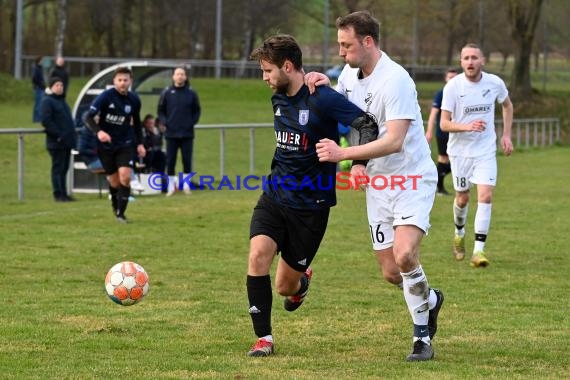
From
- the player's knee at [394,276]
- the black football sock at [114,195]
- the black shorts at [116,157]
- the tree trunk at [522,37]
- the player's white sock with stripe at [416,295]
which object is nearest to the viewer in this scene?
the player's white sock with stripe at [416,295]

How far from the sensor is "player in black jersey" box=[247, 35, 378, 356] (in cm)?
681

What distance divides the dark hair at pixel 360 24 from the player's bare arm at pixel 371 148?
0.52m

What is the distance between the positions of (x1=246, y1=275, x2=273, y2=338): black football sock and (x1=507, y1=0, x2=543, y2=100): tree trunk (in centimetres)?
3943


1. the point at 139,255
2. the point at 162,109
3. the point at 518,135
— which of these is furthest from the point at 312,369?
the point at 518,135

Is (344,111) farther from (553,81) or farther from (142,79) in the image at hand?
(553,81)

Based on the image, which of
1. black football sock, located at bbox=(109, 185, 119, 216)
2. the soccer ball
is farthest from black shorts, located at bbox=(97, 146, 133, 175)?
the soccer ball

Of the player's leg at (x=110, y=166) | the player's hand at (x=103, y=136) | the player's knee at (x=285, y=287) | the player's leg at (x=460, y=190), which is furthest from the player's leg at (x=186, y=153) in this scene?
the player's knee at (x=285, y=287)

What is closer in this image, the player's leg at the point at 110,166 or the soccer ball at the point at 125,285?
the soccer ball at the point at 125,285

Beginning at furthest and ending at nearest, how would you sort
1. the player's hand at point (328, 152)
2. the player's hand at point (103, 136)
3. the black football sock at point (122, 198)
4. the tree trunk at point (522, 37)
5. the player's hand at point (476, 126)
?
the tree trunk at point (522, 37) → the black football sock at point (122, 198) → the player's hand at point (103, 136) → the player's hand at point (476, 126) → the player's hand at point (328, 152)

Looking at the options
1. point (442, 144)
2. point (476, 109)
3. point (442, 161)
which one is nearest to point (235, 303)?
point (476, 109)

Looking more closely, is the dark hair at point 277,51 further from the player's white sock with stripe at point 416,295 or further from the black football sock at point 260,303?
the player's white sock with stripe at point 416,295

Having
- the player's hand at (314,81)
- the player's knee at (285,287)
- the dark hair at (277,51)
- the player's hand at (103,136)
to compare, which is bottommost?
the player's knee at (285,287)

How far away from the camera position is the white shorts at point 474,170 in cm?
1133

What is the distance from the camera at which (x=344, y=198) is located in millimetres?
19484
